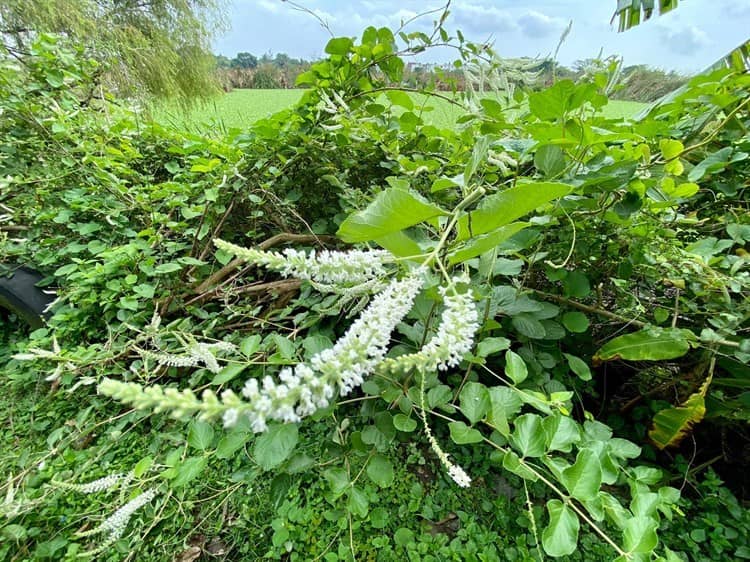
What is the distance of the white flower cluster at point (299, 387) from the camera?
0.25m

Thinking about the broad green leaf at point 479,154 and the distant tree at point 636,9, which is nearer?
the broad green leaf at point 479,154

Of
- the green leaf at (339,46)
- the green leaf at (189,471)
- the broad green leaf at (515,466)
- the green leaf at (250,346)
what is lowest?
the green leaf at (189,471)

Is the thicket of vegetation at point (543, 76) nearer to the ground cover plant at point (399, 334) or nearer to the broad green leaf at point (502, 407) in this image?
the ground cover plant at point (399, 334)

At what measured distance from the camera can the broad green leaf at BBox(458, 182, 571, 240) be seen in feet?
1.07

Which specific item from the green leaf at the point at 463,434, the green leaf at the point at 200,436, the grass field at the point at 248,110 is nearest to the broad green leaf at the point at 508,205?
the green leaf at the point at 463,434

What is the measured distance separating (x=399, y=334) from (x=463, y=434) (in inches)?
14.6

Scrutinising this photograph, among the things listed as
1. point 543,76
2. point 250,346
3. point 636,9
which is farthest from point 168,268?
point 636,9

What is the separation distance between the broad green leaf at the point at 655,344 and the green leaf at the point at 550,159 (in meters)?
0.30

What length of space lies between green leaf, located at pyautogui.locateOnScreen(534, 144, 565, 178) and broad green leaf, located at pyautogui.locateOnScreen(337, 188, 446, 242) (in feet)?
0.72

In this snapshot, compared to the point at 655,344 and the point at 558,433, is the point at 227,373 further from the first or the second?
the point at 655,344

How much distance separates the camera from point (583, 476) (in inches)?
15.7

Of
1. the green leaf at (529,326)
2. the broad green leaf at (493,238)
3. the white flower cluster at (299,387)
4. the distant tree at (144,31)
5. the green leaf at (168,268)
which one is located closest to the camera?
the white flower cluster at (299,387)

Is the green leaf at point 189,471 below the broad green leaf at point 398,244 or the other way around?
below

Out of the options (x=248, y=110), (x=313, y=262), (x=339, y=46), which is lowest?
(x=313, y=262)
